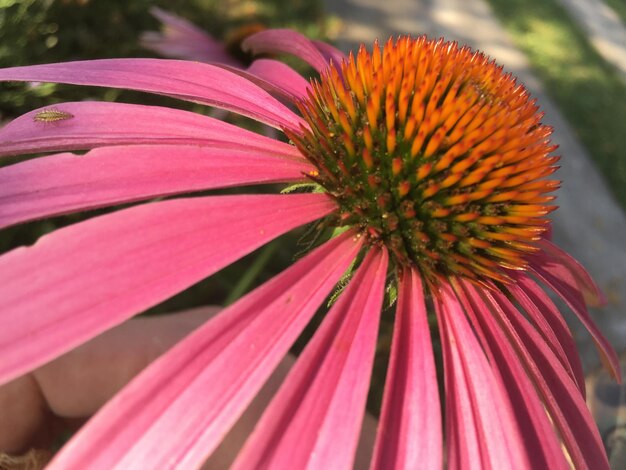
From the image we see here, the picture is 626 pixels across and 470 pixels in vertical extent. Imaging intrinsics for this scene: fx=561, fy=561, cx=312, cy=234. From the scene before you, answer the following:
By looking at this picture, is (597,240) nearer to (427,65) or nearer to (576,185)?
(576,185)

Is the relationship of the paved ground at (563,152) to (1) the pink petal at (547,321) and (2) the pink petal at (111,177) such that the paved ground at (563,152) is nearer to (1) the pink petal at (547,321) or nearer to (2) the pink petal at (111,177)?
(1) the pink petal at (547,321)

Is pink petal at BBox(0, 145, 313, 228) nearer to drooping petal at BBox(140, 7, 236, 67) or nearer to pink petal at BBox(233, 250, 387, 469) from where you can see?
pink petal at BBox(233, 250, 387, 469)

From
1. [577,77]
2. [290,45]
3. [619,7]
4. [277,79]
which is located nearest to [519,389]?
[277,79]

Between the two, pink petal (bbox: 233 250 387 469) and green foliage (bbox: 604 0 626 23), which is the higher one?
green foliage (bbox: 604 0 626 23)

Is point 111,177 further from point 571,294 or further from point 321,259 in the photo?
point 571,294

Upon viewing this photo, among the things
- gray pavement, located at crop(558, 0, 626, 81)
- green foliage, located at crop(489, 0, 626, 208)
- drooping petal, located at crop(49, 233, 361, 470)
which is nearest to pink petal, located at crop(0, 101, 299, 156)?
drooping petal, located at crop(49, 233, 361, 470)

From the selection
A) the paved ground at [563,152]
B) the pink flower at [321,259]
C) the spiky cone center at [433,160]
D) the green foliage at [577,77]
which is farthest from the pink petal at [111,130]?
the green foliage at [577,77]
